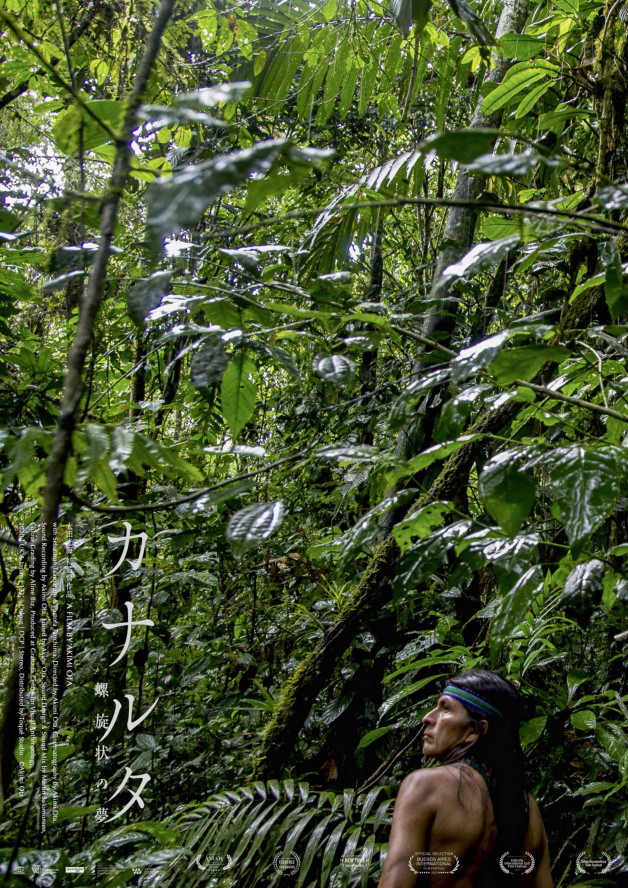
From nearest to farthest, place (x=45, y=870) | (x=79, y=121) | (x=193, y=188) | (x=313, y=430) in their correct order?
1. (x=193, y=188)
2. (x=79, y=121)
3. (x=45, y=870)
4. (x=313, y=430)

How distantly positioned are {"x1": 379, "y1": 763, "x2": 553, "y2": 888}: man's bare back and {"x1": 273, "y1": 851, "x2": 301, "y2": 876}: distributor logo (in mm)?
505

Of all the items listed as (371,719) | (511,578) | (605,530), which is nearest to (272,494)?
(371,719)

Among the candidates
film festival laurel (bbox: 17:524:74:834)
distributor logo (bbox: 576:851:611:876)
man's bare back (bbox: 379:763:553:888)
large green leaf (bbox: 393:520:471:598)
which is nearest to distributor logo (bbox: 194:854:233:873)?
film festival laurel (bbox: 17:524:74:834)

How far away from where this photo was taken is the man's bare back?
1.46 m

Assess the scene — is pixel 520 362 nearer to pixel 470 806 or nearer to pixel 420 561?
pixel 420 561

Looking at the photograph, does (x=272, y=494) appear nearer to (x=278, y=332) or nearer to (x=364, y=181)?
(x=364, y=181)

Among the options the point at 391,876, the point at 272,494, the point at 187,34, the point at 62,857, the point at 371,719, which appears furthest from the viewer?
the point at 272,494

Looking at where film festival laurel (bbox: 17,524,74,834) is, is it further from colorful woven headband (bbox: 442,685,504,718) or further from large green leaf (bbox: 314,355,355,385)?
colorful woven headband (bbox: 442,685,504,718)

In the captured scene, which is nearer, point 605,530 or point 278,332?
point 278,332

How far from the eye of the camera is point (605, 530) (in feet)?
6.03

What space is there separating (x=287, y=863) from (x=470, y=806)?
0.68 m

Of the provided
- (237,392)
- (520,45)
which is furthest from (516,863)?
(520,45)

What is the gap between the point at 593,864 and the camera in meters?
1.76

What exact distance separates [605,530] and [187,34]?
3023mm
